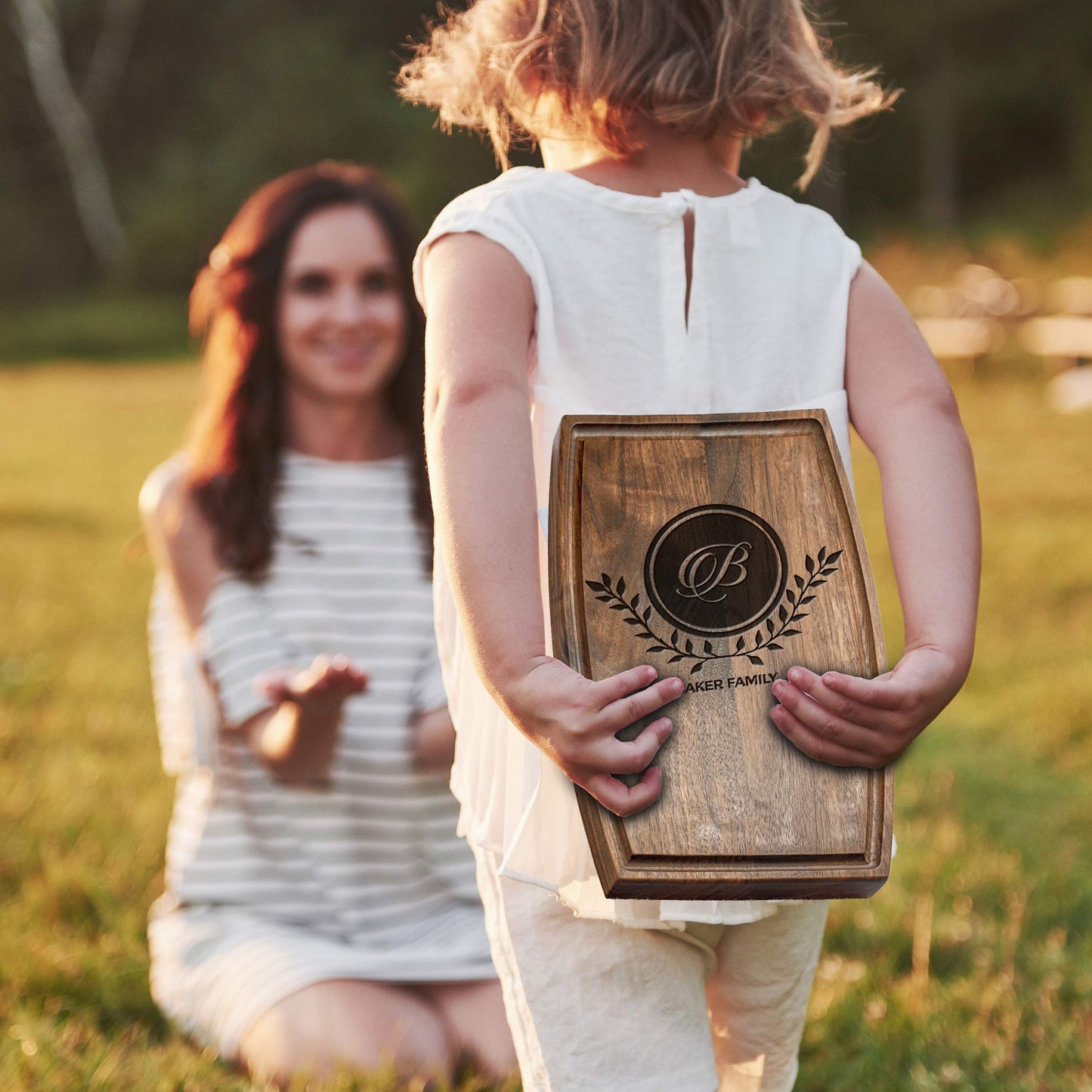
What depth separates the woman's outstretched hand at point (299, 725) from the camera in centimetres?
197

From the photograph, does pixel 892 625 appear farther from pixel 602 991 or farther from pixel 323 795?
pixel 602 991

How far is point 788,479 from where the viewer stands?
1.18m

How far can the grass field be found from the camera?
2053 millimetres

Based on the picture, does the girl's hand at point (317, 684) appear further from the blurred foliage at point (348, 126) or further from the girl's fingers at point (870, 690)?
the blurred foliage at point (348, 126)

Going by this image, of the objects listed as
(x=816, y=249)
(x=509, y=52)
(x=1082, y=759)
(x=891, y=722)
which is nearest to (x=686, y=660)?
(x=891, y=722)

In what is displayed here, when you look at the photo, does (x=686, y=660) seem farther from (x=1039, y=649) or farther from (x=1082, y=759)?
(x=1039, y=649)

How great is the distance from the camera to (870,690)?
1095mm

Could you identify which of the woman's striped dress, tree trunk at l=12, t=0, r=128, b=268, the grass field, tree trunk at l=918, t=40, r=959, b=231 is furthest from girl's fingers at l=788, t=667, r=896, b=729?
tree trunk at l=12, t=0, r=128, b=268

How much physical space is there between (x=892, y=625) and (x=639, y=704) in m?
4.05

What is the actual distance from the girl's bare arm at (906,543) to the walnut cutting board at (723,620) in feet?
0.11

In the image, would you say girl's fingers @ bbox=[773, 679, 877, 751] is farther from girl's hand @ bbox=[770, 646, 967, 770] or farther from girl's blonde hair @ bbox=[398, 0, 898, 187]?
girl's blonde hair @ bbox=[398, 0, 898, 187]

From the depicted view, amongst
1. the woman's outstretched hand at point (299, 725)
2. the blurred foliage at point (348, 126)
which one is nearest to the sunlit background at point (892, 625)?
the blurred foliage at point (348, 126)

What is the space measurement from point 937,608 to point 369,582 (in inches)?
60.8

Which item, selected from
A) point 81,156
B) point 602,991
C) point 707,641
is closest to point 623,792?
point 707,641
